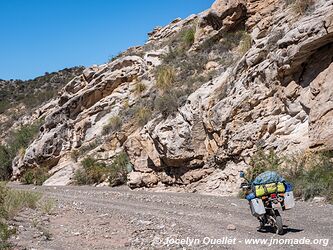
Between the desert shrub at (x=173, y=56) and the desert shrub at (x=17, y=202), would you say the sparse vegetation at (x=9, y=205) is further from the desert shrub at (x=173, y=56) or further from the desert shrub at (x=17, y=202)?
the desert shrub at (x=173, y=56)

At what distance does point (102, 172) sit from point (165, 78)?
590 centimetres

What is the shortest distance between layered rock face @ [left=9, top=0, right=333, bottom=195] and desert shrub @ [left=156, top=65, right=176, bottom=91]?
0.61 metres

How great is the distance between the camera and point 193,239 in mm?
7156

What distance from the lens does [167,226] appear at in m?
8.52

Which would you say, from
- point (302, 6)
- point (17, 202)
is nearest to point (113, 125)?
point (302, 6)

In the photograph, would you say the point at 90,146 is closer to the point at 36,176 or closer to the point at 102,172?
the point at 36,176

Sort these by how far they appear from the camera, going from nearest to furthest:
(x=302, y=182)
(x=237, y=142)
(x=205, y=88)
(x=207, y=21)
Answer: (x=302, y=182) < (x=237, y=142) < (x=205, y=88) < (x=207, y=21)

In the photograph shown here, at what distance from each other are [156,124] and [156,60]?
9.72 meters

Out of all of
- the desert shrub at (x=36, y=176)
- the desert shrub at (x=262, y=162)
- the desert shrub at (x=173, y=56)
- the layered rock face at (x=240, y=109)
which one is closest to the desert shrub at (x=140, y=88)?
the layered rock face at (x=240, y=109)

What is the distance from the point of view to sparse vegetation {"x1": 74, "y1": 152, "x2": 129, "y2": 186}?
20031mm

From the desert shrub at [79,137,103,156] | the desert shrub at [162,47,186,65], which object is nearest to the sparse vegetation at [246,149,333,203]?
the desert shrub at [162,47,186,65]

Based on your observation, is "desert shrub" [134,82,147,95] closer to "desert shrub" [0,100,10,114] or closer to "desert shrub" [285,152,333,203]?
"desert shrub" [285,152,333,203]

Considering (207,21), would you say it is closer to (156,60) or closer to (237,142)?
(156,60)

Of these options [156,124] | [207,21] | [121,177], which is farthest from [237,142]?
[207,21]
